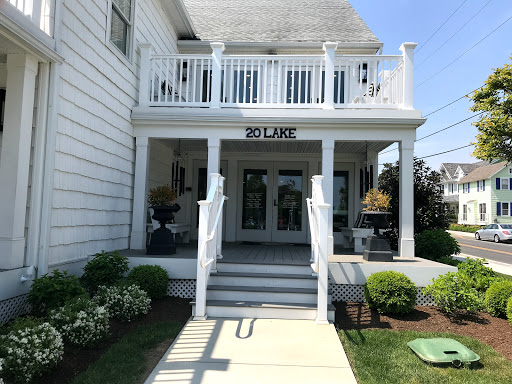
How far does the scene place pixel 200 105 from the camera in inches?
264

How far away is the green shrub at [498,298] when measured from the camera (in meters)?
4.80

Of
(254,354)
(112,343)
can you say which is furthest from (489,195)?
(112,343)

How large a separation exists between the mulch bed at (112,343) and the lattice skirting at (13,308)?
86 centimetres

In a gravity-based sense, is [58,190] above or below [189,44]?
below

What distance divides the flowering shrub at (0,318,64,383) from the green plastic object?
3.26 meters

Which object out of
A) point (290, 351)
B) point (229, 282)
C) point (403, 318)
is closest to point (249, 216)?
point (229, 282)

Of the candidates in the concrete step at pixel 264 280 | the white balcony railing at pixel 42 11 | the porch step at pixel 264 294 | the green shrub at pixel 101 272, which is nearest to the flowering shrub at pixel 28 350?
the green shrub at pixel 101 272

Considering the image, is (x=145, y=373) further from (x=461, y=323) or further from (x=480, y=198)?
(x=480, y=198)

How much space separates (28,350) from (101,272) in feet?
6.42

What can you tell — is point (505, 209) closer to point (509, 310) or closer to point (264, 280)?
point (509, 310)

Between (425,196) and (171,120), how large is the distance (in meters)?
6.36

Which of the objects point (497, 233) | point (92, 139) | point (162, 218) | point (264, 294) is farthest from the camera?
point (497, 233)

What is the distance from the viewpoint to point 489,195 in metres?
34.4

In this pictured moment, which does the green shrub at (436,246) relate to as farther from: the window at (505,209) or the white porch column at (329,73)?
the window at (505,209)
